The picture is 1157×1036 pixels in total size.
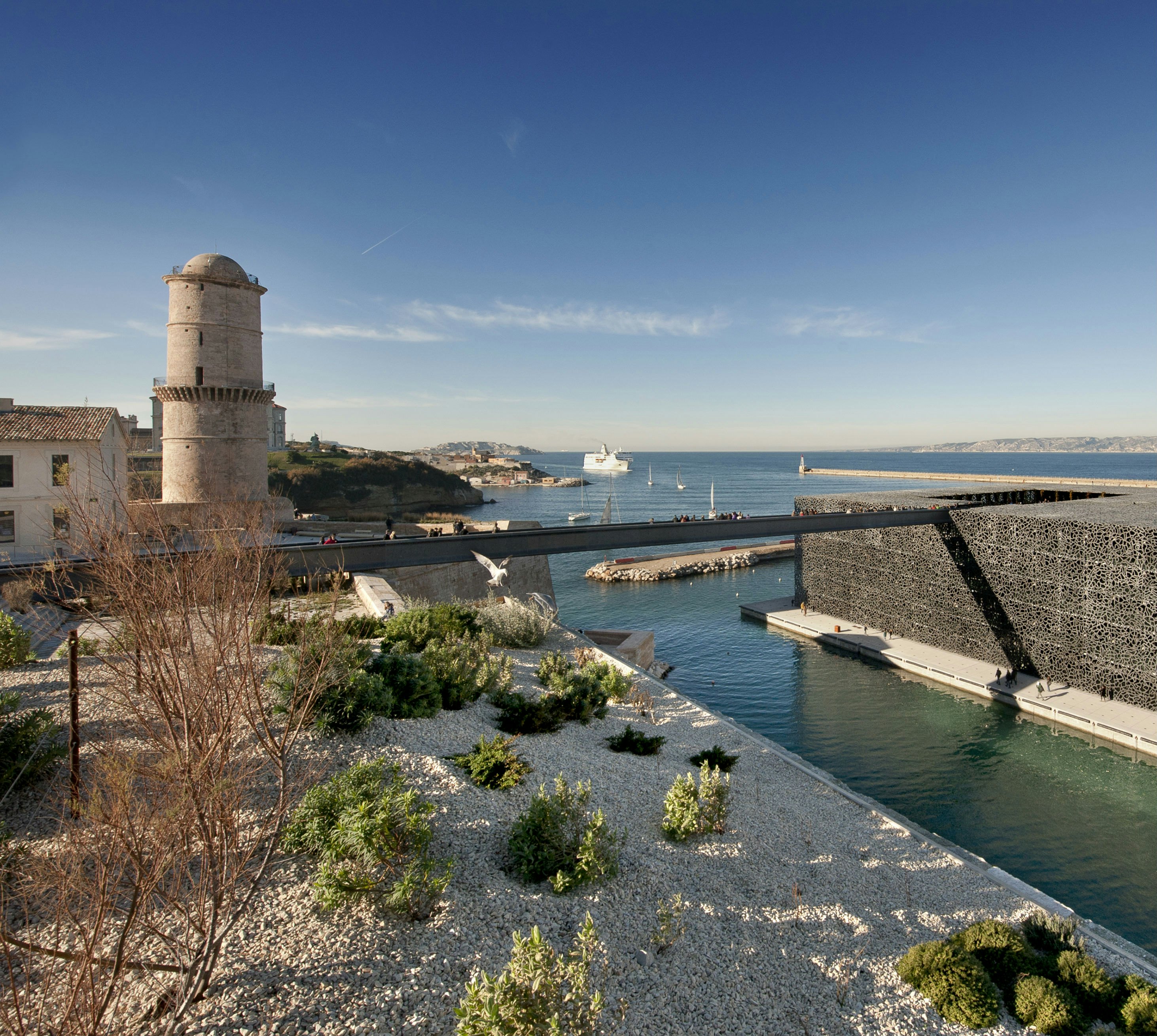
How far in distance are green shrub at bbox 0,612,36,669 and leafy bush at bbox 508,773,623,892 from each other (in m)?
10.7

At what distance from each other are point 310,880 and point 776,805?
7.65 meters

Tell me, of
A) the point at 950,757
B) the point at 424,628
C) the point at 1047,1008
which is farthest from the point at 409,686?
the point at 950,757

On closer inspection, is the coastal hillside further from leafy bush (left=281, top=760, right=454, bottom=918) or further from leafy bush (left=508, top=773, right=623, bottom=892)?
leafy bush (left=508, top=773, right=623, bottom=892)

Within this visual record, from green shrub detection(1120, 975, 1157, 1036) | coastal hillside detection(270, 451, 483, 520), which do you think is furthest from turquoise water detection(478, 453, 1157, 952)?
coastal hillside detection(270, 451, 483, 520)

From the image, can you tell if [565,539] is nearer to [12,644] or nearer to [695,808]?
[695,808]

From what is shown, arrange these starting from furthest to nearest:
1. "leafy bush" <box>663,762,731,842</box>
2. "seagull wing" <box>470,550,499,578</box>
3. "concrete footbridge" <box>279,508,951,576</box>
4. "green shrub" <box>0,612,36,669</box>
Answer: "seagull wing" <box>470,550,499,578</box>
"concrete footbridge" <box>279,508,951,576</box>
"green shrub" <box>0,612,36,669</box>
"leafy bush" <box>663,762,731,842</box>

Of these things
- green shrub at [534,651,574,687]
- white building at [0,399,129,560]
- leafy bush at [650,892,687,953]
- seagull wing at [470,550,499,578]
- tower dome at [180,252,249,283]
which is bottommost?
leafy bush at [650,892,687,953]

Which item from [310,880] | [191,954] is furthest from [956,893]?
[191,954]

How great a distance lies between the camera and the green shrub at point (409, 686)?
1197 cm

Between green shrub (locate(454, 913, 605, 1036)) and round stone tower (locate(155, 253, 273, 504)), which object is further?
round stone tower (locate(155, 253, 273, 504))

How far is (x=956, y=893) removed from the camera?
933 cm

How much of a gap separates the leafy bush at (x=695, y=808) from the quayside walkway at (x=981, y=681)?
53.0 ft

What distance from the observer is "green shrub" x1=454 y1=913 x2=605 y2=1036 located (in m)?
5.40

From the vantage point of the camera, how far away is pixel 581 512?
10031 cm
